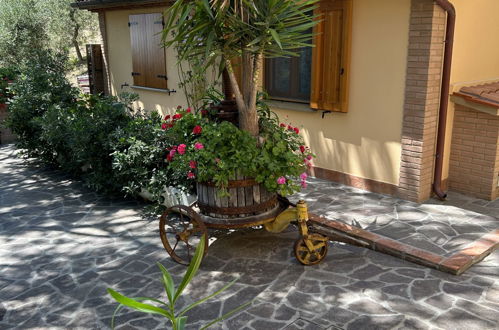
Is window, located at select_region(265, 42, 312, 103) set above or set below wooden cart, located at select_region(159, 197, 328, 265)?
above

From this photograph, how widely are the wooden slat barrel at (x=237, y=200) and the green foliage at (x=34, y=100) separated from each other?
5156 mm

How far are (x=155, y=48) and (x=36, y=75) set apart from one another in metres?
2.51

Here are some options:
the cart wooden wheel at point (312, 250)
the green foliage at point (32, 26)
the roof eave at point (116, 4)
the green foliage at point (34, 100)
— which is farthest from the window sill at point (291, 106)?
the green foliage at point (32, 26)

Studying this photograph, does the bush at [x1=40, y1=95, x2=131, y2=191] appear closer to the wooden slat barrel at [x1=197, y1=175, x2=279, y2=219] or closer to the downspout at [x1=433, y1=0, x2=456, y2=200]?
the wooden slat barrel at [x1=197, y1=175, x2=279, y2=219]

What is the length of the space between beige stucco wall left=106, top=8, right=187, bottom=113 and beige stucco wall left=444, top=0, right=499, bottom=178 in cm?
550

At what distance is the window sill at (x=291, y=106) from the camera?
7656 mm

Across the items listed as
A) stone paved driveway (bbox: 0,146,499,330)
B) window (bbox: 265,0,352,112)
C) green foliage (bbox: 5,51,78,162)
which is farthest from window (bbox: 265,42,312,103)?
green foliage (bbox: 5,51,78,162)

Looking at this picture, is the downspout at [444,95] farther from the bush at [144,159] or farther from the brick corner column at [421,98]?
the bush at [144,159]

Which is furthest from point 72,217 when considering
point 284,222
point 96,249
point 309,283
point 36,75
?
point 36,75

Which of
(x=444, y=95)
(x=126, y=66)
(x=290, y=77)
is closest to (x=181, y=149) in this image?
(x=290, y=77)

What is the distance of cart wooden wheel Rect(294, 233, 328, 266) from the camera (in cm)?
489

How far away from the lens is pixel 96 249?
5.59 meters

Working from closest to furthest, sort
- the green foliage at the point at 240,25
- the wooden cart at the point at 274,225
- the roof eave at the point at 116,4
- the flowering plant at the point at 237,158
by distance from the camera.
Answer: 1. the green foliage at the point at 240,25
2. the flowering plant at the point at 237,158
3. the wooden cart at the point at 274,225
4. the roof eave at the point at 116,4

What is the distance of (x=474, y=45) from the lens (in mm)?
6758
